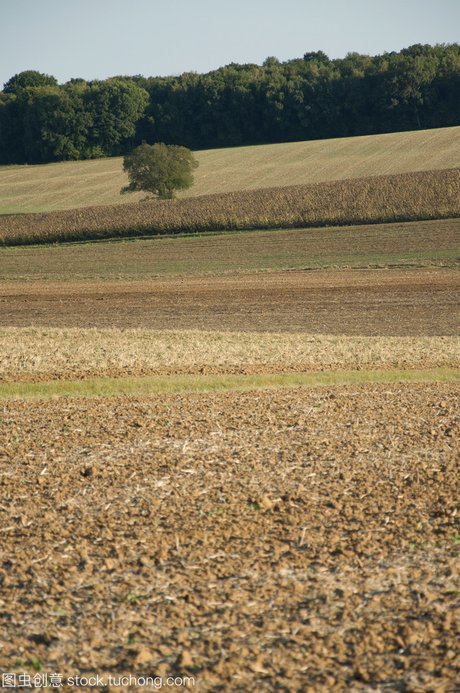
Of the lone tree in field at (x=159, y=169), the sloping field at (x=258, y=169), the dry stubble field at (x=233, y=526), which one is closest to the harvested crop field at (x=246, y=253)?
the lone tree in field at (x=159, y=169)

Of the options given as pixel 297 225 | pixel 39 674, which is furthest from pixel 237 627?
pixel 297 225

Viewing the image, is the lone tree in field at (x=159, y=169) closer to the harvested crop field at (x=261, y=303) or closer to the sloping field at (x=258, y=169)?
the sloping field at (x=258, y=169)

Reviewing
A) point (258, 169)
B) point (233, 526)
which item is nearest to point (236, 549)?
point (233, 526)

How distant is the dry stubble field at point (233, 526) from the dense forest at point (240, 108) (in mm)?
85635

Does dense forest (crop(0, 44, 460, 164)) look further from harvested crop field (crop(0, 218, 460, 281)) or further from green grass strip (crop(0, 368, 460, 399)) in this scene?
green grass strip (crop(0, 368, 460, 399))

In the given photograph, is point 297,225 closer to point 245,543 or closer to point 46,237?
point 46,237

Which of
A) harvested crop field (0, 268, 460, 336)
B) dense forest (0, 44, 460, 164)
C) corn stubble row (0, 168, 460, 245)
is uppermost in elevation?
dense forest (0, 44, 460, 164)

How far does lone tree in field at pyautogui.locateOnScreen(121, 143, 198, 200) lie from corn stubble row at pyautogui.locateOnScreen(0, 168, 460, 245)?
574cm

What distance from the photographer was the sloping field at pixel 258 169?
69.3m

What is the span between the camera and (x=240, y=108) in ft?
333

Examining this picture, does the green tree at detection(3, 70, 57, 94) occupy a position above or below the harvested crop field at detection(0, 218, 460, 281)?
above

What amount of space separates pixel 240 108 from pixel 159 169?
137 ft

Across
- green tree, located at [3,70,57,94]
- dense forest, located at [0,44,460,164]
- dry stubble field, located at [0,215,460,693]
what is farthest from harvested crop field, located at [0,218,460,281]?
green tree, located at [3,70,57,94]

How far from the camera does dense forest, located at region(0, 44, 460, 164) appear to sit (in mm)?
96125
